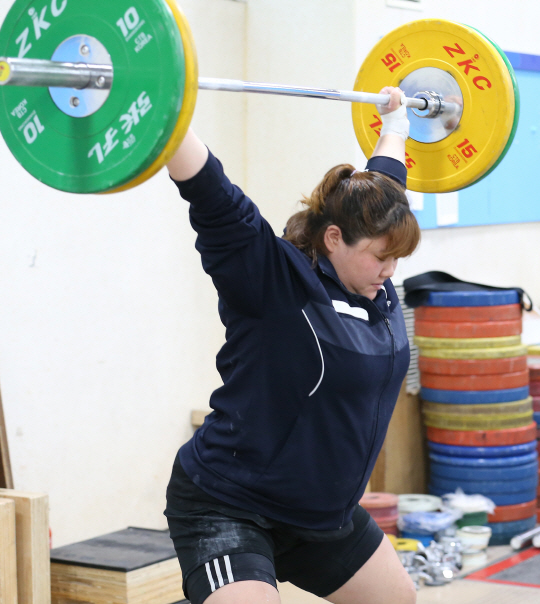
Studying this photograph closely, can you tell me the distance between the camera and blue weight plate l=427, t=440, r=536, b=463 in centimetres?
420

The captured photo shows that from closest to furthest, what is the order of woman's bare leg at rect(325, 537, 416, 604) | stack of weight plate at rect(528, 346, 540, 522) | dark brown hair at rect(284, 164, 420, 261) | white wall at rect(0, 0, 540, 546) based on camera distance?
dark brown hair at rect(284, 164, 420, 261)
woman's bare leg at rect(325, 537, 416, 604)
white wall at rect(0, 0, 540, 546)
stack of weight plate at rect(528, 346, 540, 522)

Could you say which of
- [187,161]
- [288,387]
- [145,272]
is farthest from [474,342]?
[187,161]

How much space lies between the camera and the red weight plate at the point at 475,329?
4211 mm

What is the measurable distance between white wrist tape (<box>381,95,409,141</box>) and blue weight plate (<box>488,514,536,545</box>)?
2.51 metres

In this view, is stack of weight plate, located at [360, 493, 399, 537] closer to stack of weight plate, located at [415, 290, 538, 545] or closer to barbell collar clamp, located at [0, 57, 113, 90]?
stack of weight plate, located at [415, 290, 538, 545]

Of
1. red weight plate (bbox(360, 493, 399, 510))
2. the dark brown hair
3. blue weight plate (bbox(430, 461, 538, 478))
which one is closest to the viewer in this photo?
the dark brown hair

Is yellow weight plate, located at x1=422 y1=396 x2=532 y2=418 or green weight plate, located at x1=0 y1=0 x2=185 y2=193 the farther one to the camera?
yellow weight plate, located at x1=422 y1=396 x2=532 y2=418

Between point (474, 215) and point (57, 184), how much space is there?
Answer: 11.3 feet

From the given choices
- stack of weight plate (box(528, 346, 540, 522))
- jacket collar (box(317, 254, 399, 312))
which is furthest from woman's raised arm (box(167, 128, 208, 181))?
stack of weight plate (box(528, 346, 540, 522))

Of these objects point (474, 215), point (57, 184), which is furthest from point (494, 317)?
point (57, 184)

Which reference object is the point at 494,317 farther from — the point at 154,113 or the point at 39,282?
the point at 154,113

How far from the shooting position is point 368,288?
6.49ft

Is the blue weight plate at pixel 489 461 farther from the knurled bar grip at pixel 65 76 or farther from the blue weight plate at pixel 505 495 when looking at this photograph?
the knurled bar grip at pixel 65 76

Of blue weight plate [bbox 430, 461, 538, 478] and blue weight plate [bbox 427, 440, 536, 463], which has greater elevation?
blue weight plate [bbox 427, 440, 536, 463]
